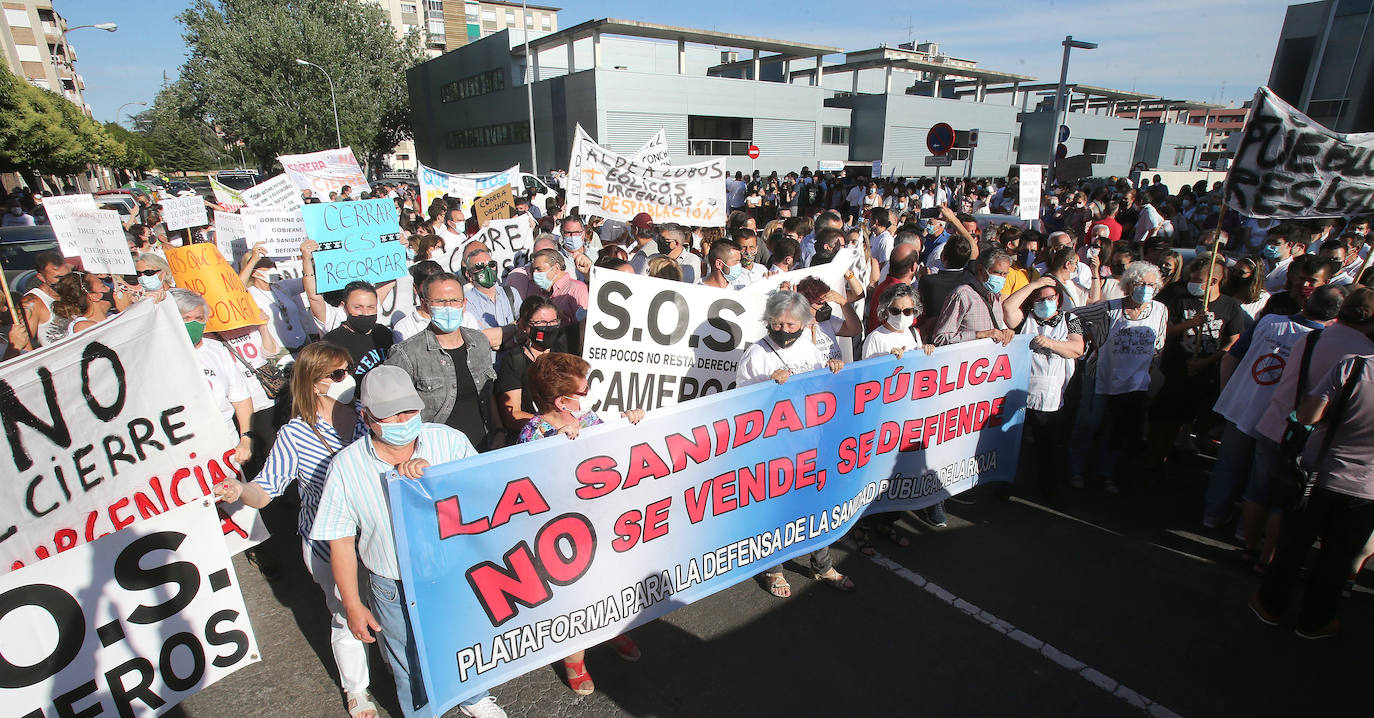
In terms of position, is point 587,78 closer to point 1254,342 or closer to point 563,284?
point 563,284

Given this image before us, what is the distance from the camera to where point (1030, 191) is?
35.3 feet

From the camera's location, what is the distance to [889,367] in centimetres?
427

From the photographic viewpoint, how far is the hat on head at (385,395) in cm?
264

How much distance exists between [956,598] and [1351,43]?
1141 inches

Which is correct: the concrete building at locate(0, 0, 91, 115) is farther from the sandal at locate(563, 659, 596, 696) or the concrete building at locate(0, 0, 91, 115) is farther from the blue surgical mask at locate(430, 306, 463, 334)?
the sandal at locate(563, 659, 596, 696)

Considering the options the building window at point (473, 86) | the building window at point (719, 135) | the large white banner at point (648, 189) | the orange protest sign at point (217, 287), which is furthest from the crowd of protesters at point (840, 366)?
the building window at point (473, 86)

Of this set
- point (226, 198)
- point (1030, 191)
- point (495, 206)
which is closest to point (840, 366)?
point (495, 206)

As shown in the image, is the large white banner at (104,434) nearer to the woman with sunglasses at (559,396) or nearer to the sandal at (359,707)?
the sandal at (359,707)

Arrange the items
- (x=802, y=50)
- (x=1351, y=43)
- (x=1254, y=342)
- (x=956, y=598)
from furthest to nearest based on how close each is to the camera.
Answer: (x=802, y=50), (x=1351, y=43), (x=1254, y=342), (x=956, y=598)

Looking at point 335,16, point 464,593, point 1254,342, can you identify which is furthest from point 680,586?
point 335,16

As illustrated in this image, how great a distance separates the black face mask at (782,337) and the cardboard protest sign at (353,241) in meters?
4.72

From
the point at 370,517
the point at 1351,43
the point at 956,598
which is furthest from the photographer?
the point at 1351,43

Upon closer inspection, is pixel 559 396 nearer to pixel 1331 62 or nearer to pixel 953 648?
pixel 953 648

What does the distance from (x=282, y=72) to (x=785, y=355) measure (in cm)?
4545
